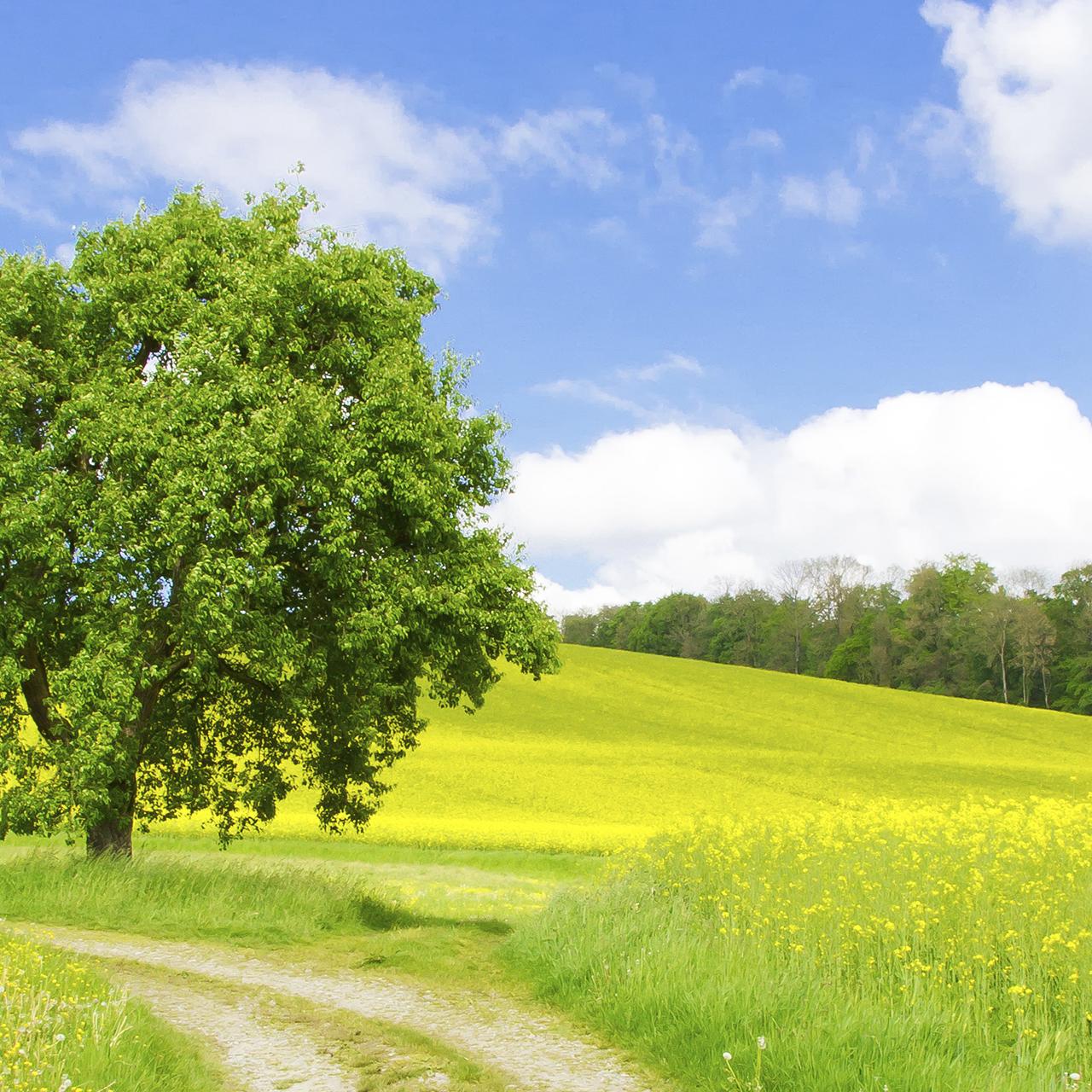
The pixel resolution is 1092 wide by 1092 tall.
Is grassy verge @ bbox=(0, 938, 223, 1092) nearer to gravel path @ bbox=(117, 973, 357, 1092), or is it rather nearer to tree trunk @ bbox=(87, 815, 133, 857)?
gravel path @ bbox=(117, 973, 357, 1092)

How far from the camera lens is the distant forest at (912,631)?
10812cm

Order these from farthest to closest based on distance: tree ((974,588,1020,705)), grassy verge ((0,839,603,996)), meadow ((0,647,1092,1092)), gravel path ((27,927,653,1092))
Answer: tree ((974,588,1020,705)), grassy verge ((0,839,603,996)), gravel path ((27,927,653,1092)), meadow ((0,647,1092,1092))

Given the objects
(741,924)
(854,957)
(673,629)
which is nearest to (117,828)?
(741,924)

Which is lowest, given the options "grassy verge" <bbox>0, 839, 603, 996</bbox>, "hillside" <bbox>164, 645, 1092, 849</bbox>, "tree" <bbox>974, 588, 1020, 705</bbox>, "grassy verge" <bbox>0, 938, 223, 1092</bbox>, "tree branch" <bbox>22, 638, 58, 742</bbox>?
"hillside" <bbox>164, 645, 1092, 849</bbox>

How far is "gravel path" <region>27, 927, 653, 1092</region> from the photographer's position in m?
8.49

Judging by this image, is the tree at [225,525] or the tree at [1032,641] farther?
the tree at [1032,641]

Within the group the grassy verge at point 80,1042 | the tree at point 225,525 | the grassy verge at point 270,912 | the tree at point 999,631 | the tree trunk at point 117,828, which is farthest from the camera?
the tree at point 999,631

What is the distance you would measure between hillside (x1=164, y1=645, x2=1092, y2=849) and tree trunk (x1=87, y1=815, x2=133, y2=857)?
564 inches

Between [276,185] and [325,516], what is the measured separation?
7.98m

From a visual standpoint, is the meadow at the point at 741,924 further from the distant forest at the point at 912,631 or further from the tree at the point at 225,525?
the distant forest at the point at 912,631

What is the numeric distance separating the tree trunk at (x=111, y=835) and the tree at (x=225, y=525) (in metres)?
0.06

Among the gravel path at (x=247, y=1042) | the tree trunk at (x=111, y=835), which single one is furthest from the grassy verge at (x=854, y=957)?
the tree trunk at (x=111, y=835)

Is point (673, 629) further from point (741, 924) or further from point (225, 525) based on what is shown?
point (741, 924)

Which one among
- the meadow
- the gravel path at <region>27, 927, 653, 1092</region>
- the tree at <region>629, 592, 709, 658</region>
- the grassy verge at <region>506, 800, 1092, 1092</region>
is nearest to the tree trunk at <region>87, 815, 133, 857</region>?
the meadow
